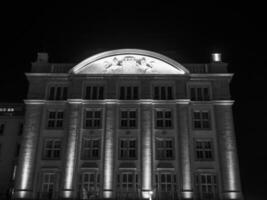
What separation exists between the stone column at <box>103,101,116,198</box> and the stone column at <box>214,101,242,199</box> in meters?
13.5

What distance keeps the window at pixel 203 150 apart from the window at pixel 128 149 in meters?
8.00

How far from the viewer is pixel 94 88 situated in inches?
1945

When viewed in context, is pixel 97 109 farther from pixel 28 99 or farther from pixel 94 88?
pixel 28 99

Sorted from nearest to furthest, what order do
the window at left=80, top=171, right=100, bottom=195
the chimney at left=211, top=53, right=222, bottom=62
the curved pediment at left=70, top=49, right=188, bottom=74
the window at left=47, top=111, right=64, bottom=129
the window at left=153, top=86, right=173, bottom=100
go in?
1. the window at left=80, top=171, right=100, bottom=195
2. the window at left=47, top=111, right=64, bottom=129
3. the window at left=153, top=86, right=173, bottom=100
4. the curved pediment at left=70, top=49, right=188, bottom=74
5. the chimney at left=211, top=53, right=222, bottom=62

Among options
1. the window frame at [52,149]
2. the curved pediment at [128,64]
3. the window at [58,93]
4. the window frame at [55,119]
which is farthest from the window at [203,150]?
the window at [58,93]

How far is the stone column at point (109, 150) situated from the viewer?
43356mm

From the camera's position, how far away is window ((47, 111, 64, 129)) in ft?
157

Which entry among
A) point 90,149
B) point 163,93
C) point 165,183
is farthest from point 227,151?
point 90,149

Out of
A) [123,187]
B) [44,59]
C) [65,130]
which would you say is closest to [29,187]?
[65,130]

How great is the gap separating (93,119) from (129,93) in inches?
237

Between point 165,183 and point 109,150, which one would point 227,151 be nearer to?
point 165,183

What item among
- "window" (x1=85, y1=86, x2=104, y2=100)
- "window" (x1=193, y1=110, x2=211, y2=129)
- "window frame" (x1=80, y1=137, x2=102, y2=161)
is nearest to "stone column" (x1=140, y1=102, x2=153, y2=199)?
"window frame" (x1=80, y1=137, x2=102, y2=161)

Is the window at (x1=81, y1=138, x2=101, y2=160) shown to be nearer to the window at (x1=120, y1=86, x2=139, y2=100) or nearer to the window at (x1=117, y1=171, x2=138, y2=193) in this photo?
the window at (x1=117, y1=171, x2=138, y2=193)

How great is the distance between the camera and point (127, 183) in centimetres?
4394
